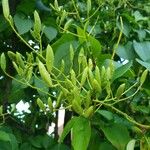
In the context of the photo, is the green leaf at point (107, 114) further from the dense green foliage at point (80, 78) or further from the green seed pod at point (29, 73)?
the green seed pod at point (29, 73)

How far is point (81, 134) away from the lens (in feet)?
1.94

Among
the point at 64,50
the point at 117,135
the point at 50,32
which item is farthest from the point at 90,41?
the point at 50,32

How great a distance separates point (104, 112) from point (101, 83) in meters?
0.13

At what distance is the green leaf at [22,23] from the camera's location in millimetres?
903

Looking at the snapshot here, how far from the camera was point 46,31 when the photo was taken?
94 cm

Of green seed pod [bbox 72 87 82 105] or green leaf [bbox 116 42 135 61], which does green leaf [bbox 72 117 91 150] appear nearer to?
green seed pod [bbox 72 87 82 105]

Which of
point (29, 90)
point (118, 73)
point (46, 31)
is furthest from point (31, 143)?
point (118, 73)

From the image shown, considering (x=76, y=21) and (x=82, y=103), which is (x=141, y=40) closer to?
(x=76, y=21)

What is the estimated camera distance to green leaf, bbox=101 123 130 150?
25.1 inches

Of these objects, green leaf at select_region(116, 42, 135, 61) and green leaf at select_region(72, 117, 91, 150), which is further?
green leaf at select_region(116, 42, 135, 61)

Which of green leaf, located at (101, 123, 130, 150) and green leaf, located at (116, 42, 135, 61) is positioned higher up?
green leaf, located at (116, 42, 135, 61)

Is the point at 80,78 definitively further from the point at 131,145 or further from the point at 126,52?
the point at 126,52

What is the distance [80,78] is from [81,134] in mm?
85

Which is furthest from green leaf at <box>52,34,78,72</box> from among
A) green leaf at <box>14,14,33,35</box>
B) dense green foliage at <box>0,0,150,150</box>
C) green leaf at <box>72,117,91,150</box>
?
green leaf at <box>14,14,33,35</box>
